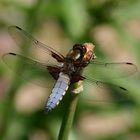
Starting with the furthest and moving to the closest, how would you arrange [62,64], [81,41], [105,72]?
[81,41]
[105,72]
[62,64]

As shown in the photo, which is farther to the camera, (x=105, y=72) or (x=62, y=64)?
(x=105, y=72)

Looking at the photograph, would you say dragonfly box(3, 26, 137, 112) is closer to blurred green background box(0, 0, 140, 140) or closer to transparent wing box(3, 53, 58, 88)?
transparent wing box(3, 53, 58, 88)

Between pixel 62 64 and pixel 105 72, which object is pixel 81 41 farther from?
pixel 62 64

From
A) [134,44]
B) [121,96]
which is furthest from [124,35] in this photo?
[121,96]

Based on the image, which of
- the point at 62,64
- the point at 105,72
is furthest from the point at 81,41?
the point at 62,64

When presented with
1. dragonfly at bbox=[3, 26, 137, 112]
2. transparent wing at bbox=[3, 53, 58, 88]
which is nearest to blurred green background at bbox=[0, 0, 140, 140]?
transparent wing at bbox=[3, 53, 58, 88]

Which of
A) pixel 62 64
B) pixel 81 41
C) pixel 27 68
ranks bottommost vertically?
pixel 62 64

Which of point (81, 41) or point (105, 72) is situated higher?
point (81, 41)

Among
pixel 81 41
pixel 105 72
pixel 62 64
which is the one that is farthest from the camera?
pixel 81 41
